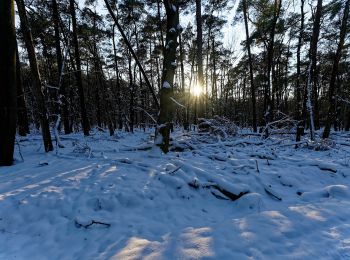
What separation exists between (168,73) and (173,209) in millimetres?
4053

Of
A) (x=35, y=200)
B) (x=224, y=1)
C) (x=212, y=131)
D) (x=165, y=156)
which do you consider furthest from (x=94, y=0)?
(x=35, y=200)

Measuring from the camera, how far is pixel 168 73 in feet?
22.2

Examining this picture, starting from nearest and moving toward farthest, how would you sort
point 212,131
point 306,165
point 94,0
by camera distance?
point 306,165 < point 212,131 < point 94,0

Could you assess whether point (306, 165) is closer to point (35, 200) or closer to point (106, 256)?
point (106, 256)

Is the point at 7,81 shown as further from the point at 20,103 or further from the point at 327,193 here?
the point at 20,103

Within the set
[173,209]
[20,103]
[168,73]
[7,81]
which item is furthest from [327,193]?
[20,103]

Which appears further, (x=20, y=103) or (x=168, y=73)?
(x=20, y=103)

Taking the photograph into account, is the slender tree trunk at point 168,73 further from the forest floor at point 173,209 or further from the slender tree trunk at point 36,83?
the slender tree trunk at point 36,83

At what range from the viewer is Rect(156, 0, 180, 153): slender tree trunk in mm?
6634

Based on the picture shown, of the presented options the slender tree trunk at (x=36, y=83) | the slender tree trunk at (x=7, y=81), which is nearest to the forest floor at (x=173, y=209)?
the slender tree trunk at (x=7, y=81)

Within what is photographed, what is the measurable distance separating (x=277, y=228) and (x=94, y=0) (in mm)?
18199

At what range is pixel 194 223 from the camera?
349 centimetres

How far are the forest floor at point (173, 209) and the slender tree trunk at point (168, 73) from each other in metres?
1.01

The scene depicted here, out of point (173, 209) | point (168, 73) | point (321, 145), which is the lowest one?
point (173, 209)
